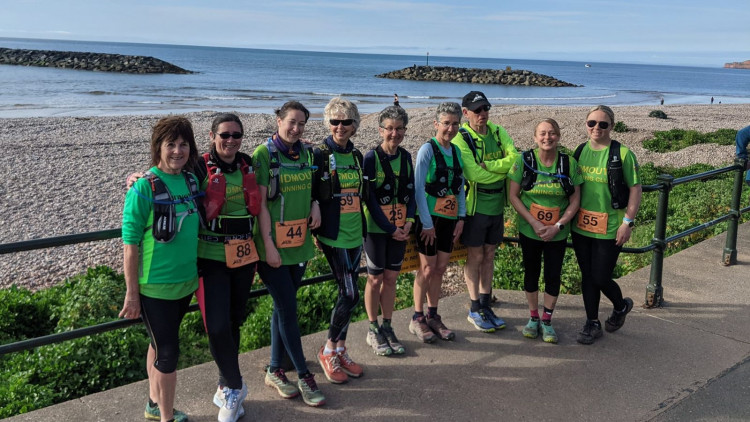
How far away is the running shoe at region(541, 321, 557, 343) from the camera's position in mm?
4543

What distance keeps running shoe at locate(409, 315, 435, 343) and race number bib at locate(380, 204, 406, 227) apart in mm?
833

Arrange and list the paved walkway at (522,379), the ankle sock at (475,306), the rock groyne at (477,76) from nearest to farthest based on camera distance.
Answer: the paved walkway at (522,379) < the ankle sock at (475,306) < the rock groyne at (477,76)

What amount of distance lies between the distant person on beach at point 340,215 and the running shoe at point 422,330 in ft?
2.23

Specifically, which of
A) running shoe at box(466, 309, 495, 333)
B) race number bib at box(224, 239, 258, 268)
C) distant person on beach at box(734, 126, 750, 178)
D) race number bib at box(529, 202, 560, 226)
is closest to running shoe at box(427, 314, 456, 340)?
running shoe at box(466, 309, 495, 333)

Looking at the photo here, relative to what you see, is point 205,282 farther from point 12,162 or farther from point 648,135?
point 648,135

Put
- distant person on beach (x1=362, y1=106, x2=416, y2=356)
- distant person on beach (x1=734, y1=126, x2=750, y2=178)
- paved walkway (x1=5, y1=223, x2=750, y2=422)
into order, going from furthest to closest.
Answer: distant person on beach (x1=734, y1=126, x2=750, y2=178)
distant person on beach (x1=362, y1=106, x2=416, y2=356)
paved walkway (x1=5, y1=223, x2=750, y2=422)

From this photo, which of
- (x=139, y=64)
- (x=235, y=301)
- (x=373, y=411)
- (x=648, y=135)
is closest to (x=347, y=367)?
(x=373, y=411)

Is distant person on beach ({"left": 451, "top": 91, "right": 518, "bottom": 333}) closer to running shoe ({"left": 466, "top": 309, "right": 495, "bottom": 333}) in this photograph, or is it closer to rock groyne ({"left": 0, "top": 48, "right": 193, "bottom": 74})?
running shoe ({"left": 466, "top": 309, "right": 495, "bottom": 333})

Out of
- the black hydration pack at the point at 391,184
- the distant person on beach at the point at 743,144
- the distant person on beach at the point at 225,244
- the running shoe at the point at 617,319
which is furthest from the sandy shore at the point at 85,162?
the distant person on beach at the point at 743,144

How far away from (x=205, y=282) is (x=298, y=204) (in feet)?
2.37

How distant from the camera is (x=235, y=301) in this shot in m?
3.48

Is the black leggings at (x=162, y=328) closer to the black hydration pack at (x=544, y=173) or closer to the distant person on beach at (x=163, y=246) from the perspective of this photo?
the distant person on beach at (x=163, y=246)

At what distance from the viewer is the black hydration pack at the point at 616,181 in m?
4.41

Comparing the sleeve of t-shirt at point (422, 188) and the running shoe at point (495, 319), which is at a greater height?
the sleeve of t-shirt at point (422, 188)
